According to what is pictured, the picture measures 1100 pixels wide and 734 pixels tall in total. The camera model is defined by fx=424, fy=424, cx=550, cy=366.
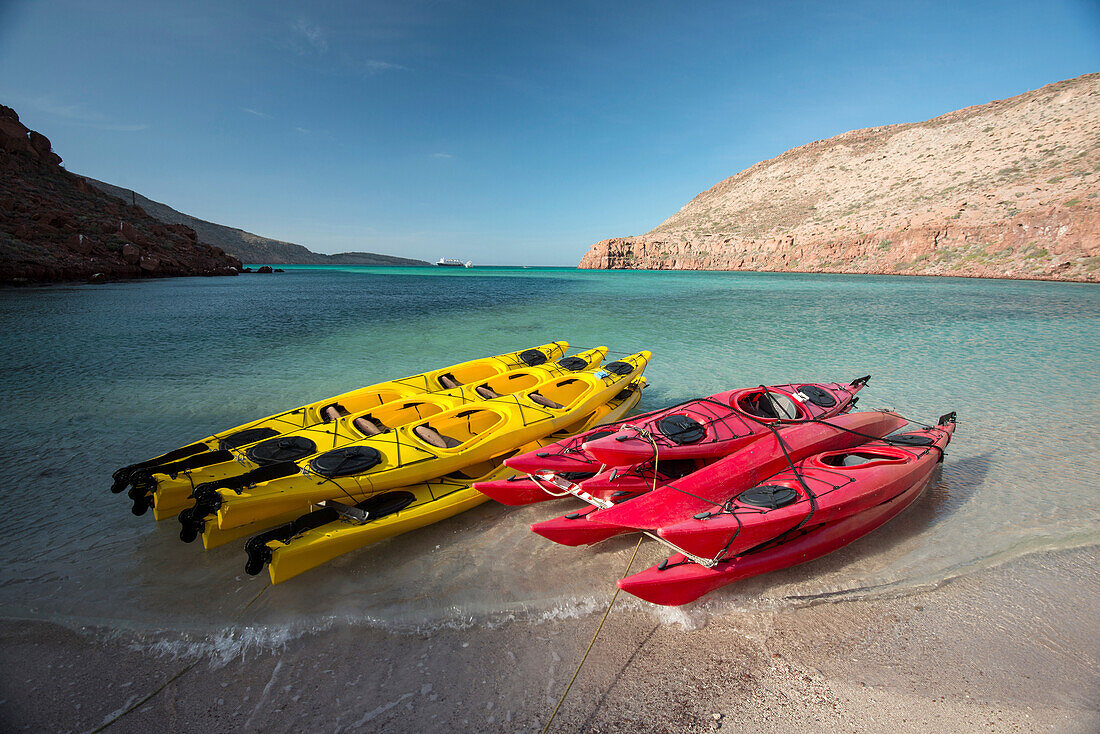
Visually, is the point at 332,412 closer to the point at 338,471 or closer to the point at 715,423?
the point at 338,471

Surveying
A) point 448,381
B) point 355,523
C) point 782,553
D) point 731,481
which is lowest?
point 782,553

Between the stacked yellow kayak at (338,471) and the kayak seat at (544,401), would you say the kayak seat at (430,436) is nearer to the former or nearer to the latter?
the stacked yellow kayak at (338,471)

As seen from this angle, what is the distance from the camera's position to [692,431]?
17.4 ft

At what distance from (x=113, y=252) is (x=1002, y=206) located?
87.1 metres

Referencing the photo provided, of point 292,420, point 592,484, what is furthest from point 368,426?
point 592,484

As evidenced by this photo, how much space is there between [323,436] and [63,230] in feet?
156

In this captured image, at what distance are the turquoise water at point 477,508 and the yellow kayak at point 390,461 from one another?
0.71 metres

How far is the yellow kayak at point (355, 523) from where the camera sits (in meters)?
3.82

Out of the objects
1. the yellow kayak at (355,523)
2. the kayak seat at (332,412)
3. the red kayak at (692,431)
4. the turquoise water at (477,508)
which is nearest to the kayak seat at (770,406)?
the red kayak at (692,431)

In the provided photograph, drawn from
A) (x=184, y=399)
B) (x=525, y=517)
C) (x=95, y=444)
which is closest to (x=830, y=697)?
(x=525, y=517)

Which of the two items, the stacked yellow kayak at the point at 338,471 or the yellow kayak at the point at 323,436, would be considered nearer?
the stacked yellow kayak at the point at 338,471

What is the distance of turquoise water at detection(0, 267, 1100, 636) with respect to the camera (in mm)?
4039

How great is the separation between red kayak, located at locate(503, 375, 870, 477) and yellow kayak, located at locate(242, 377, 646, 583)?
812 mm

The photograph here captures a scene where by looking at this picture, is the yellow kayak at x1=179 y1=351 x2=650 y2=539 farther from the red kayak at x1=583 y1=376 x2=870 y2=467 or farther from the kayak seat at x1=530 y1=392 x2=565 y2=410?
the red kayak at x1=583 y1=376 x2=870 y2=467
